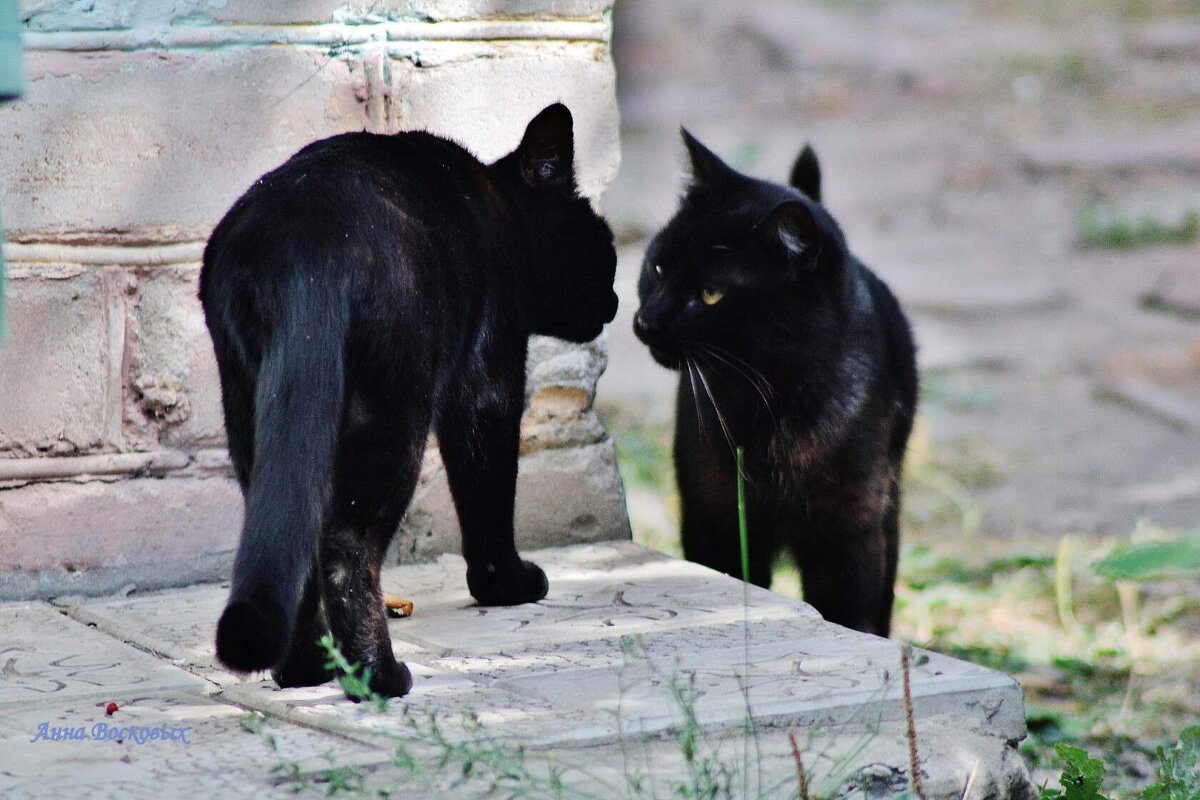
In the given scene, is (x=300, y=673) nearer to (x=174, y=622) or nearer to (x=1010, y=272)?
(x=174, y=622)

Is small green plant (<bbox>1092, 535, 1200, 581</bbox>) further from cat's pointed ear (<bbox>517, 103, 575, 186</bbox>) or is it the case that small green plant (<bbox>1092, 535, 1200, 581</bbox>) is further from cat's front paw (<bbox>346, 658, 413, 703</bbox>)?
cat's front paw (<bbox>346, 658, 413, 703</bbox>)

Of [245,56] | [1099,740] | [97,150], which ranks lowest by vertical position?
[1099,740]

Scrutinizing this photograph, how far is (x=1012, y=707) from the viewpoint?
241cm

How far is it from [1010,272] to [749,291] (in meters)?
5.14

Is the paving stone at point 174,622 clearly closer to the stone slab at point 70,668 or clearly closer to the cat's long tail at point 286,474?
the stone slab at point 70,668

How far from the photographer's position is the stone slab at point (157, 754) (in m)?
1.98

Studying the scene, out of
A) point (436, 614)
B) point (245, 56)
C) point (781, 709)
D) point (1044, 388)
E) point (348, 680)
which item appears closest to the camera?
point (348, 680)

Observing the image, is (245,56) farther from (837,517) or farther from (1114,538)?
(1114,538)

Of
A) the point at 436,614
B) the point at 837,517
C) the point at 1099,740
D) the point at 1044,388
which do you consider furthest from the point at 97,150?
the point at 1044,388

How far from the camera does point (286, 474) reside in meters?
2.09

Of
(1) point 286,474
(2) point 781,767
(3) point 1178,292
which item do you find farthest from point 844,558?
(3) point 1178,292

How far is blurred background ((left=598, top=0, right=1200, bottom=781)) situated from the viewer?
4.45 metres

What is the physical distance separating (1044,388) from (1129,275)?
62.3 inches

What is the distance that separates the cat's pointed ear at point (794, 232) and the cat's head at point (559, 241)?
0.36 meters
